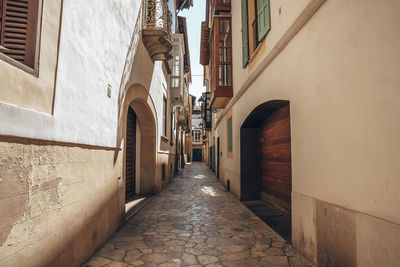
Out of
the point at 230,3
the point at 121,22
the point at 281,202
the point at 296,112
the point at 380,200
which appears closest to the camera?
the point at 380,200

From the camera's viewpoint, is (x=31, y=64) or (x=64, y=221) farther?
(x=64, y=221)

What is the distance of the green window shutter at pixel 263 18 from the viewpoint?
4.79 m

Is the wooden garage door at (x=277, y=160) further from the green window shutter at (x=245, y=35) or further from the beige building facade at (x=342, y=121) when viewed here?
the green window shutter at (x=245, y=35)

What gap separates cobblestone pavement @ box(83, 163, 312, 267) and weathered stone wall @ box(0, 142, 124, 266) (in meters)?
0.46

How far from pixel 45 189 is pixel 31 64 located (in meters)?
1.25

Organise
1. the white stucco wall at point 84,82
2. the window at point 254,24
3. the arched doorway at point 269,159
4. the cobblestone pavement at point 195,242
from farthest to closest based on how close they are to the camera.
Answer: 1. the arched doorway at point 269,159
2. the window at point 254,24
3. the cobblestone pavement at point 195,242
4. the white stucco wall at point 84,82

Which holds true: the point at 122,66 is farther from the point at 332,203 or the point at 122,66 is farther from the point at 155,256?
the point at 332,203

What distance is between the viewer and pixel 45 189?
241 cm

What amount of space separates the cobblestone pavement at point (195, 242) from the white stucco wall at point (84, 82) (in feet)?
5.55

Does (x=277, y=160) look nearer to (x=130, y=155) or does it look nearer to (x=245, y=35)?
(x=245, y=35)

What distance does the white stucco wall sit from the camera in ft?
7.42

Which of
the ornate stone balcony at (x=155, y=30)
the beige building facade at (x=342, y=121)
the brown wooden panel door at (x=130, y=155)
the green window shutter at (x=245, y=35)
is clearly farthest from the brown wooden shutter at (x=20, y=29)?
the green window shutter at (x=245, y=35)

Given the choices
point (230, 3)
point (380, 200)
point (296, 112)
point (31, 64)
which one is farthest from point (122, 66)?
point (230, 3)

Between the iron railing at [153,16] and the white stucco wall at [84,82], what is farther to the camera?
the iron railing at [153,16]
